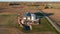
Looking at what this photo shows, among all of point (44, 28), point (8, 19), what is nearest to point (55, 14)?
point (44, 28)

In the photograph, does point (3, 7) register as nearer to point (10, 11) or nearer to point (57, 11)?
point (10, 11)

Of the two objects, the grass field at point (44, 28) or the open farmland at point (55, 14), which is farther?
the open farmland at point (55, 14)

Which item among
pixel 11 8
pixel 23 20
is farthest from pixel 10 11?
pixel 23 20

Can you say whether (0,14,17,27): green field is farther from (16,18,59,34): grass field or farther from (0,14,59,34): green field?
(16,18,59,34): grass field

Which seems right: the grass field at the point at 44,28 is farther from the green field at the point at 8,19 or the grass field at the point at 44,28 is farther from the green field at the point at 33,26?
the green field at the point at 8,19

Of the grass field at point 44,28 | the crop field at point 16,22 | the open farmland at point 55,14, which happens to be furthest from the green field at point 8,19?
the open farmland at point 55,14

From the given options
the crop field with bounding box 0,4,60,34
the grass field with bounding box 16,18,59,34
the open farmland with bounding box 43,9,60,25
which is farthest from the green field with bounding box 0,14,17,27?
the open farmland with bounding box 43,9,60,25

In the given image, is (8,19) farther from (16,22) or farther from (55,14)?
(55,14)

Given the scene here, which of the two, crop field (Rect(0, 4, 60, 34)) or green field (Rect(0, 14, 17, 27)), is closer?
crop field (Rect(0, 4, 60, 34))

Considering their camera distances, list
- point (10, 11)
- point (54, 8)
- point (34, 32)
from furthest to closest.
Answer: point (54, 8)
point (10, 11)
point (34, 32)

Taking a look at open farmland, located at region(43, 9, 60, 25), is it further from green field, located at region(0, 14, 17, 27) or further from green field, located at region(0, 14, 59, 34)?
green field, located at region(0, 14, 17, 27)

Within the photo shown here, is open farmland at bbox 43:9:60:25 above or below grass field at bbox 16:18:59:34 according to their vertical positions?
above
